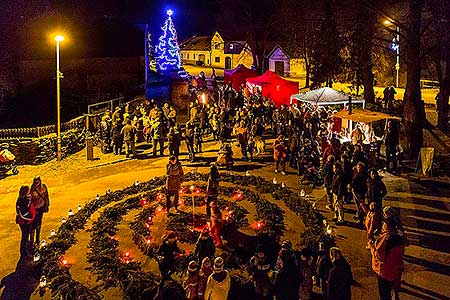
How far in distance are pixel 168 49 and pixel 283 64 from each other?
22031 millimetres

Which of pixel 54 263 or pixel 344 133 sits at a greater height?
pixel 344 133

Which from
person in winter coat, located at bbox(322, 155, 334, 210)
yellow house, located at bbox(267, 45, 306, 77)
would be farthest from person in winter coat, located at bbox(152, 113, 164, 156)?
yellow house, located at bbox(267, 45, 306, 77)

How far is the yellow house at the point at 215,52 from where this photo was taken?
73.9m

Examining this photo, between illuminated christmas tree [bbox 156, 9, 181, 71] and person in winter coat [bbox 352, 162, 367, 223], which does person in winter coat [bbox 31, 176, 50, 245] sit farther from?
illuminated christmas tree [bbox 156, 9, 181, 71]

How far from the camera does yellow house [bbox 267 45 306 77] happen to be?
60425 millimetres

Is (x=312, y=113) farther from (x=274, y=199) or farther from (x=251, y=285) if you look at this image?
(x=251, y=285)

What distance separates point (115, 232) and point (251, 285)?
4919 mm

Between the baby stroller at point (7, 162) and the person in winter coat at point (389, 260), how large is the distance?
16.8 meters

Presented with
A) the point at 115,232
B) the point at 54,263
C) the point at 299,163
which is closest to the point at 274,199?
the point at 299,163

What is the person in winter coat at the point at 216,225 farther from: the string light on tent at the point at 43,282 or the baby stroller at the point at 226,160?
the baby stroller at the point at 226,160

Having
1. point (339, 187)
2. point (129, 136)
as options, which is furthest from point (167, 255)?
point (129, 136)

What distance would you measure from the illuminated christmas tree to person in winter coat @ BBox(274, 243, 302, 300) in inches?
1427

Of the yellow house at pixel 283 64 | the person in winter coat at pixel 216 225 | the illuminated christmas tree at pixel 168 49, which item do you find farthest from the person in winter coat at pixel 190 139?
the yellow house at pixel 283 64

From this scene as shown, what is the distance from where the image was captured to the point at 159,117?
22.2 metres
